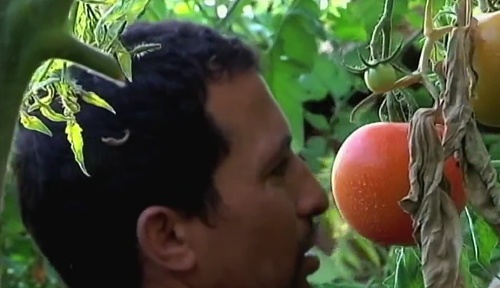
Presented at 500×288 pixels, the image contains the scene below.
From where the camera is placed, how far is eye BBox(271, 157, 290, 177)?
2.21 feet

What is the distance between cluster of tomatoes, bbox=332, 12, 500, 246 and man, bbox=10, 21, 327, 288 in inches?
4.1

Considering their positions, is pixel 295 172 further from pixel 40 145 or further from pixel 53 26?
pixel 53 26

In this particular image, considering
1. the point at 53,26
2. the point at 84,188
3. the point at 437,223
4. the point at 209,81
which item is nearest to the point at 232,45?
the point at 209,81

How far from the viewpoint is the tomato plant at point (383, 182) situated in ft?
1.78

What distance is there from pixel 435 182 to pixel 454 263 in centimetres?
5

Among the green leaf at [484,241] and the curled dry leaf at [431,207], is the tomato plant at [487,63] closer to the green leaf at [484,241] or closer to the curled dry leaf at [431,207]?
the curled dry leaf at [431,207]

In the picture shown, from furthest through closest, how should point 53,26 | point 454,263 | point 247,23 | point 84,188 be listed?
point 247,23 < point 84,188 < point 454,263 < point 53,26

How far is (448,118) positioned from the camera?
0.51m

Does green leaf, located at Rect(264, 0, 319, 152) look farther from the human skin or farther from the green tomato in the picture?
the green tomato

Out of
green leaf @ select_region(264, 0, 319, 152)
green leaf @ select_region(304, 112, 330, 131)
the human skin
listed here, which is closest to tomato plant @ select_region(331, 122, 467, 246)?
the human skin

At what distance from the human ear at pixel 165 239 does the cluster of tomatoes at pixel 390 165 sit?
133 millimetres

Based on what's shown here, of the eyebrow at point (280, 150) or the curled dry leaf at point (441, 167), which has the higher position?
the curled dry leaf at point (441, 167)

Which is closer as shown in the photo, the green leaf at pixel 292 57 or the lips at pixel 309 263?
the lips at pixel 309 263

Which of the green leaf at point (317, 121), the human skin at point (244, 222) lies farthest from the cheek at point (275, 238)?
the green leaf at point (317, 121)
